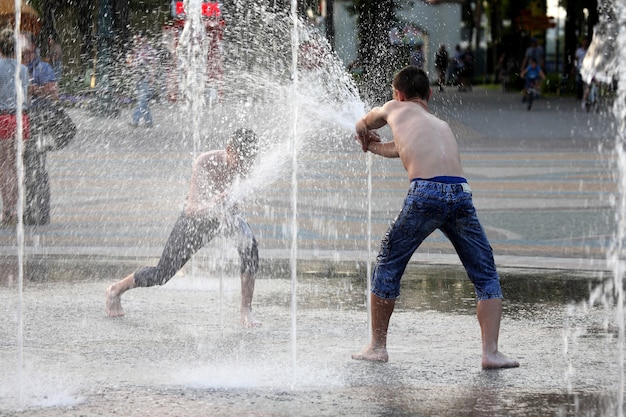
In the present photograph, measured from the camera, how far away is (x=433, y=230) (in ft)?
21.5

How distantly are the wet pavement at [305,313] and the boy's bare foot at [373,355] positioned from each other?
9 centimetres

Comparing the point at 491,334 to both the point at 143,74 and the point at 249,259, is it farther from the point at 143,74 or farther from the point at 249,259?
the point at 143,74

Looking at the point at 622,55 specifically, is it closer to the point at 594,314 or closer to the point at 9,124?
the point at 594,314

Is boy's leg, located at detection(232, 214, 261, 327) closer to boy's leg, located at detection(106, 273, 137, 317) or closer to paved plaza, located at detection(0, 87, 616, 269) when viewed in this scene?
boy's leg, located at detection(106, 273, 137, 317)

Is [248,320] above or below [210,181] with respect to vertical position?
below

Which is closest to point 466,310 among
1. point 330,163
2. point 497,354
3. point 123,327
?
point 497,354

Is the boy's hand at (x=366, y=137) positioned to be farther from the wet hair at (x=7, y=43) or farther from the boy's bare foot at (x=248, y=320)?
the wet hair at (x=7, y=43)

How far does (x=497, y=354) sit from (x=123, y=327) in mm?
2234

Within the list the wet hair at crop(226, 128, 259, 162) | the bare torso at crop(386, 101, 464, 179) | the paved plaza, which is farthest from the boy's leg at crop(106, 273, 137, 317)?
the bare torso at crop(386, 101, 464, 179)

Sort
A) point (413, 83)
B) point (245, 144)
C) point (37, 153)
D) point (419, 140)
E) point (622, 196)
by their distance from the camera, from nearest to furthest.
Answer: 1. point (419, 140)
2. point (413, 83)
3. point (245, 144)
4. point (622, 196)
5. point (37, 153)

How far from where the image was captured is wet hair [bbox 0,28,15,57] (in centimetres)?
1188

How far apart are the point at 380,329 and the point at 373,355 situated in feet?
0.45

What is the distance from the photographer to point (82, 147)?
20203 millimetres

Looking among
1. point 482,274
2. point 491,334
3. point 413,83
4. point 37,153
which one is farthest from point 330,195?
point 491,334
